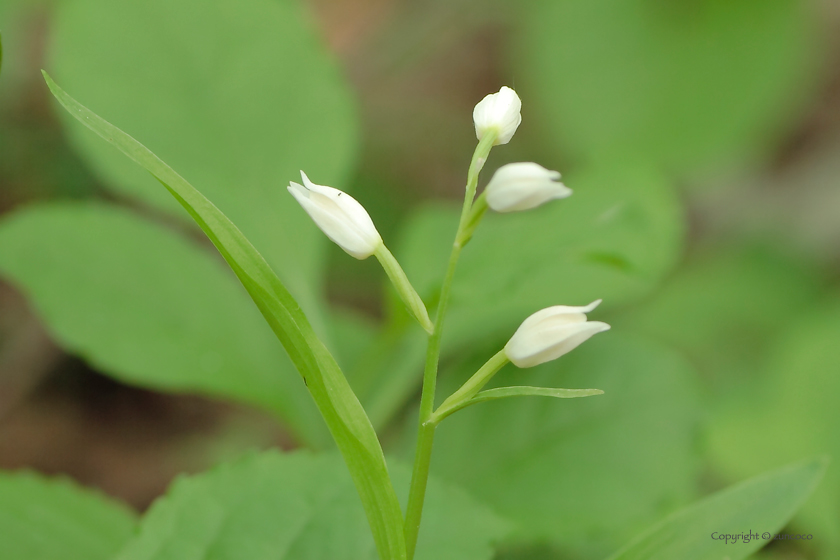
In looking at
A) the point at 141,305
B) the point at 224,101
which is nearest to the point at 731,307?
the point at 224,101

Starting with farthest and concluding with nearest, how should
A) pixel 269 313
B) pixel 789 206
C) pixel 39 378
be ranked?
pixel 789 206 < pixel 39 378 < pixel 269 313

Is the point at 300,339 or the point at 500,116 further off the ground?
the point at 500,116

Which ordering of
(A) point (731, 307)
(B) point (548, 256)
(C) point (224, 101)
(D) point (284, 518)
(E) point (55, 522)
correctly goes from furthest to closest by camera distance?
1. (A) point (731, 307)
2. (C) point (224, 101)
3. (B) point (548, 256)
4. (E) point (55, 522)
5. (D) point (284, 518)

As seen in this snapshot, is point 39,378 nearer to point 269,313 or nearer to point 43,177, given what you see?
point 43,177

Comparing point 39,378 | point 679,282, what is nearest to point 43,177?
point 39,378

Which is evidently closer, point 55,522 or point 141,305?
point 55,522

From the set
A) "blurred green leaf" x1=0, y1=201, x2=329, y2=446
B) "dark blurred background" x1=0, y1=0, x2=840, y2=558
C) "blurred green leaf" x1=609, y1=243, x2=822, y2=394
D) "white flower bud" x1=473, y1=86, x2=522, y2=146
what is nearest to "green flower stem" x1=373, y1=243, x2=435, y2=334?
"white flower bud" x1=473, y1=86, x2=522, y2=146

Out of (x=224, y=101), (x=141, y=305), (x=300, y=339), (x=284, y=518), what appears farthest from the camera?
(x=224, y=101)

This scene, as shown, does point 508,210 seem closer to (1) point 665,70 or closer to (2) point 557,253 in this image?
(2) point 557,253
